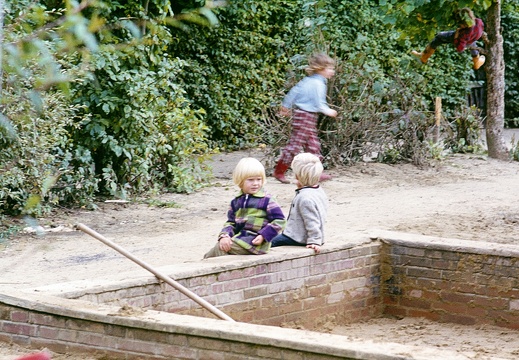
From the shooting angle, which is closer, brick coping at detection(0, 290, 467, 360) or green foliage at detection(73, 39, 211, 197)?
brick coping at detection(0, 290, 467, 360)

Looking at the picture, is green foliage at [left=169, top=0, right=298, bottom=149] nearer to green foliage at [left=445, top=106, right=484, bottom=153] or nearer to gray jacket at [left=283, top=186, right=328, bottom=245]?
green foliage at [left=445, top=106, right=484, bottom=153]

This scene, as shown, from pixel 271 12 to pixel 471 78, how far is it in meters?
6.01

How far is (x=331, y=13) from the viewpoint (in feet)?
58.3

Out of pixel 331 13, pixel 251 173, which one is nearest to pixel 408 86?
pixel 331 13

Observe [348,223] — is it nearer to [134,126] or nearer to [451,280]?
[451,280]

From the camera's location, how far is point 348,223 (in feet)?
31.8

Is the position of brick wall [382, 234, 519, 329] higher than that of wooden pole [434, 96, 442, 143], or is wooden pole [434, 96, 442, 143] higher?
wooden pole [434, 96, 442, 143]

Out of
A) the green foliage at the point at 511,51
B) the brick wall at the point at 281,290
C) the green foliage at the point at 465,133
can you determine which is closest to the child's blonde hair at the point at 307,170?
the brick wall at the point at 281,290

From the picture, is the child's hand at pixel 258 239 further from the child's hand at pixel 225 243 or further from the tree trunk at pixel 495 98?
the tree trunk at pixel 495 98

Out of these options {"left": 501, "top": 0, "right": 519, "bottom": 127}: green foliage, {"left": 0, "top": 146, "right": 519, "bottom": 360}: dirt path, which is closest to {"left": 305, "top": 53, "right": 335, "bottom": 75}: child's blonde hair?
{"left": 0, "top": 146, "right": 519, "bottom": 360}: dirt path

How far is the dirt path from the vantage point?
6.89 meters

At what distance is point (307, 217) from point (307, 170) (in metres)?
0.34

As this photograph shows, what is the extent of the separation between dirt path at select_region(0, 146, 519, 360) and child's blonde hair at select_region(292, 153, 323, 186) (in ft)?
2.14

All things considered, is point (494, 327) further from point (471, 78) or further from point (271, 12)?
point (471, 78)
